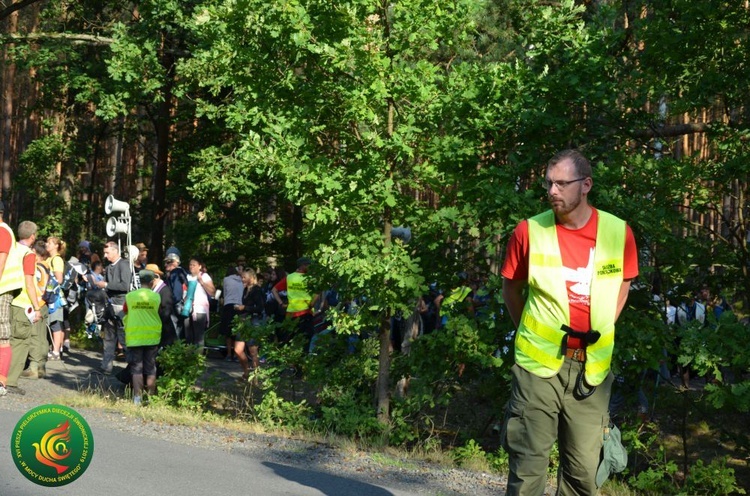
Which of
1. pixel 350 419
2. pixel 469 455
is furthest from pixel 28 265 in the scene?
pixel 469 455

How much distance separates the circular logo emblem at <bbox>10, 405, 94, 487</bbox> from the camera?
19.4ft

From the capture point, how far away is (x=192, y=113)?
81.1 ft

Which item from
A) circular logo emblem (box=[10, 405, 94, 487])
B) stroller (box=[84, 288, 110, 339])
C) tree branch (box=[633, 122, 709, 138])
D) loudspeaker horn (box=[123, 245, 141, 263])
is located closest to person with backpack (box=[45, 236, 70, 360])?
stroller (box=[84, 288, 110, 339])

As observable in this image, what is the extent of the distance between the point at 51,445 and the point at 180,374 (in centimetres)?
666

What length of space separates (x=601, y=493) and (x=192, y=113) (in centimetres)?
1816

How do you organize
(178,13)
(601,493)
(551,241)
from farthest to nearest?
(178,13) → (601,493) → (551,241)

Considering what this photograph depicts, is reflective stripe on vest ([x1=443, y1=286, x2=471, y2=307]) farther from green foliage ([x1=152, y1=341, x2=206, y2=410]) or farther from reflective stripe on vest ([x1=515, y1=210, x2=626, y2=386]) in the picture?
reflective stripe on vest ([x1=515, y1=210, x2=626, y2=386])

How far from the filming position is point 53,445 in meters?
5.95

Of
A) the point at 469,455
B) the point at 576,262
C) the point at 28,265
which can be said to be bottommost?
the point at 469,455

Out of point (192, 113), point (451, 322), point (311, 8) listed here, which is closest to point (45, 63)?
point (192, 113)

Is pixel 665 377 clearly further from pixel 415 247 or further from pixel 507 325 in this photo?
pixel 415 247

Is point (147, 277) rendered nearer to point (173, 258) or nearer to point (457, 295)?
point (173, 258)

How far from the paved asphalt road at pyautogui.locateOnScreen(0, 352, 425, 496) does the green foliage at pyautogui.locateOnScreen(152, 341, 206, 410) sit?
12.2ft

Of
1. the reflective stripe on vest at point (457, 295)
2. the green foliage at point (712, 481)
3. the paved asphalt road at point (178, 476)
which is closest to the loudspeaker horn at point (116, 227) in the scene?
the reflective stripe on vest at point (457, 295)
